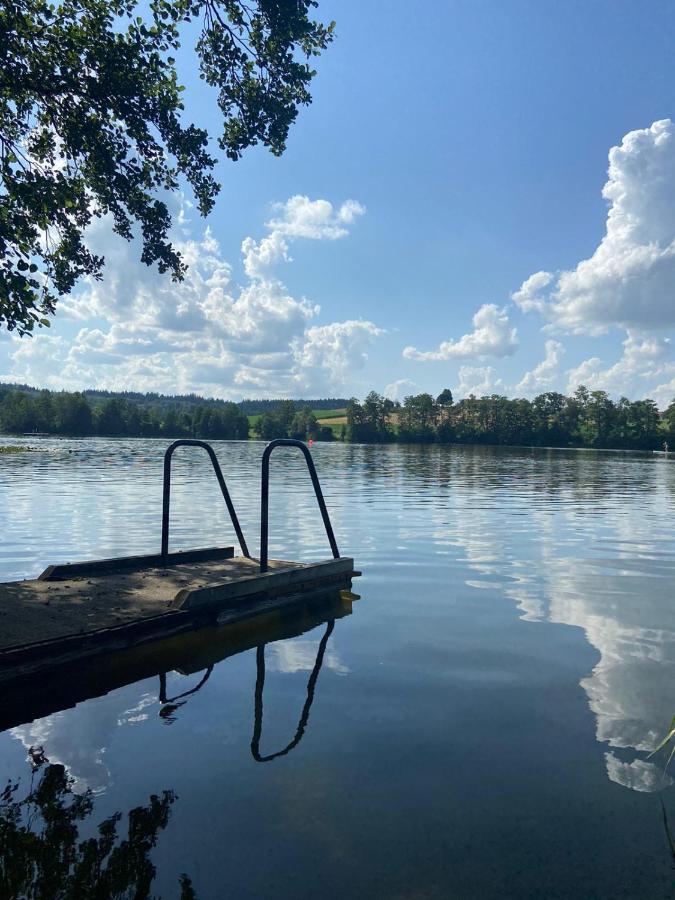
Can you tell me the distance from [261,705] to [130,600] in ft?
10.5

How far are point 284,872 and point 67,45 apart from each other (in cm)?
1496

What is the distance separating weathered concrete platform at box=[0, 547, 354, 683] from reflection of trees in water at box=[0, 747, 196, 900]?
2170 mm

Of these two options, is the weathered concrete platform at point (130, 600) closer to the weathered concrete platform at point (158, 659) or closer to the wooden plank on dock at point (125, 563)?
the wooden plank on dock at point (125, 563)

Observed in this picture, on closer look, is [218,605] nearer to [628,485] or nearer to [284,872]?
[284,872]

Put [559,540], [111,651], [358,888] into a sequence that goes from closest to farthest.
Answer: [358,888] → [111,651] → [559,540]

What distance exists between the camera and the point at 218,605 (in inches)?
392

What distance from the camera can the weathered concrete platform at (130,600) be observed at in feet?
24.8

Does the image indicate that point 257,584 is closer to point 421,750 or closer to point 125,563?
point 125,563

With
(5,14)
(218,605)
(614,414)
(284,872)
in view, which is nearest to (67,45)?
(5,14)

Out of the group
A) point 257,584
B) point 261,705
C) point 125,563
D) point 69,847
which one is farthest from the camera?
point 125,563

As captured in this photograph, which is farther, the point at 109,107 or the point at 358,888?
the point at 109,107

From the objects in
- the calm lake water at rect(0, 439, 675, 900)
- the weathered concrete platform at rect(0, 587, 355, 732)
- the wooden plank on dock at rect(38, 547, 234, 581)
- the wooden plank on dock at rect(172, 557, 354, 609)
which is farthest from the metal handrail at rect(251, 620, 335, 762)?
the wooden plank on dock at rect(38, 547, 234, 581)

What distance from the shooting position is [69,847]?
4539mm

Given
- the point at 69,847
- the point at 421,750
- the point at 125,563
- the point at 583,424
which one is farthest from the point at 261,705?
the point at 583,424
